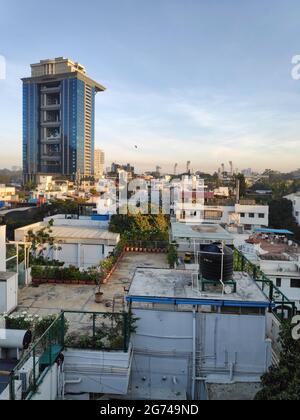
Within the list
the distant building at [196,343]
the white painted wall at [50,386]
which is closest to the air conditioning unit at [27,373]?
the white painted wall at [50,386]

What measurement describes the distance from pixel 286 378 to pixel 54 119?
6536cm

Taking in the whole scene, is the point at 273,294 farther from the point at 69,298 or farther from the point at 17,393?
the point at 17,393

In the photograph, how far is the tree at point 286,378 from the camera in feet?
10.1

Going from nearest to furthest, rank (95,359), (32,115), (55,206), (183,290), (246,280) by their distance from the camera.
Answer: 1. (95,359)
2. (183,290)
3. (246,280)
4. (55,206)
5. (32,115)

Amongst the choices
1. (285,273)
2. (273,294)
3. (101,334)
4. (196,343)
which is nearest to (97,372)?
(101,334)

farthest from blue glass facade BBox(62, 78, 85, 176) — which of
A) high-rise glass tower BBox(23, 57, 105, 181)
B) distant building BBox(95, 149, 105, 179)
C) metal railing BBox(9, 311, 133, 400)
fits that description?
metal railing BBox(9, 311, 133, 400)

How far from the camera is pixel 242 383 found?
488 centimetres

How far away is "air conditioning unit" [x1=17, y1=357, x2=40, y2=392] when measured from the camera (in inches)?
142

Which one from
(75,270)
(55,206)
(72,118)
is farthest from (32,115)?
(75,270)

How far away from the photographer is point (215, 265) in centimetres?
513

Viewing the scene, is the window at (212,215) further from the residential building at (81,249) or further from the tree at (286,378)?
the tree at (286,378)

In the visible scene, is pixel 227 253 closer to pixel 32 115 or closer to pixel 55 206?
pixel 55 206

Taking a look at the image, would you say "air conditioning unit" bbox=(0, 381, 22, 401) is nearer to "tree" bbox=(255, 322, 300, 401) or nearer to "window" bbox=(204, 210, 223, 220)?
"tree" bbox=(255, 322, 300, 401)

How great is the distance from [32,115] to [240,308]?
207 feet
